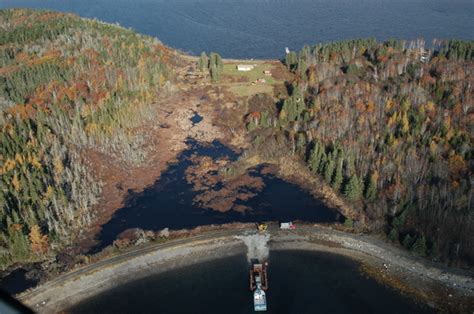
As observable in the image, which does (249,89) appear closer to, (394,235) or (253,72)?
(253,72)

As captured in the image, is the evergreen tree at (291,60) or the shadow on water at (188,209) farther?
the evergreen tree at (291,60)

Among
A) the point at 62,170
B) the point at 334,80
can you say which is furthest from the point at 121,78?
the point at 334,80

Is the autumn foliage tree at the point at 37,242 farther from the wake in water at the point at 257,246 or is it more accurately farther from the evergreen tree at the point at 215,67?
the evergreen tree at the point at 215,67

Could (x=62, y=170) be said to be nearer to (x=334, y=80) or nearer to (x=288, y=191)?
(x=288, y=191)

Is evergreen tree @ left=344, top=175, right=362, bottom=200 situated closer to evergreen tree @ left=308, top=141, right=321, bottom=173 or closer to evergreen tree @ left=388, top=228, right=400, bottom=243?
evergreen tree @ left=308, top=141, right=321, bottom=173

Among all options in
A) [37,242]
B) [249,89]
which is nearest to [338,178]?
[249,89]

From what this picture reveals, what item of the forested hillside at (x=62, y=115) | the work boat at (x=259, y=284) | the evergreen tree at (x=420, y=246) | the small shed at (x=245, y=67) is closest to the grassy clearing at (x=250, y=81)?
the small shed at (x=245, y=67)
